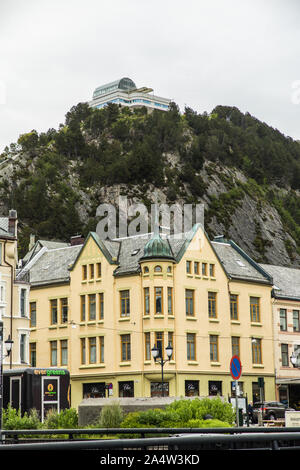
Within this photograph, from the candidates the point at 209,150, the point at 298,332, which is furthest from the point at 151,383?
the point at 209,150

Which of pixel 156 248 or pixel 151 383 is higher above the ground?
pixel 156 248

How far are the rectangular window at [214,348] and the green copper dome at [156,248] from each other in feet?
26.1

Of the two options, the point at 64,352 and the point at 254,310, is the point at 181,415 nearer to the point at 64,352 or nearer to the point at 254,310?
the point at 64,352

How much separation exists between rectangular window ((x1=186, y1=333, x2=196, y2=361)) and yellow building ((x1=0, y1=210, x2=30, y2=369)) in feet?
41.6

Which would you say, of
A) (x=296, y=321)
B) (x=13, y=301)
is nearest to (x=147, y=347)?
(x=13, y=301)

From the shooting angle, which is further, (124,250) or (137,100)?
(137,100)

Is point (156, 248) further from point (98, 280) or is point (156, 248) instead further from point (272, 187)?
point (272, 187)

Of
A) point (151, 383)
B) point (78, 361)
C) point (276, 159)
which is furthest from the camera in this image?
point (276, 159)

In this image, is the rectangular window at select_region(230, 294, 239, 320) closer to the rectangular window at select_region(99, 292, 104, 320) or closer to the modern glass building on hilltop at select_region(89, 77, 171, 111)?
the rectangular window at select_region(99, 292, 104, 320)

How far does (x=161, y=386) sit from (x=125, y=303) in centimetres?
725

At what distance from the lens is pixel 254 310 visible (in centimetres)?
6506

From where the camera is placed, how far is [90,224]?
118m

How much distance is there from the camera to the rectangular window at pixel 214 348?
201ft

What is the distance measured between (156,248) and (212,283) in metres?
6.33
